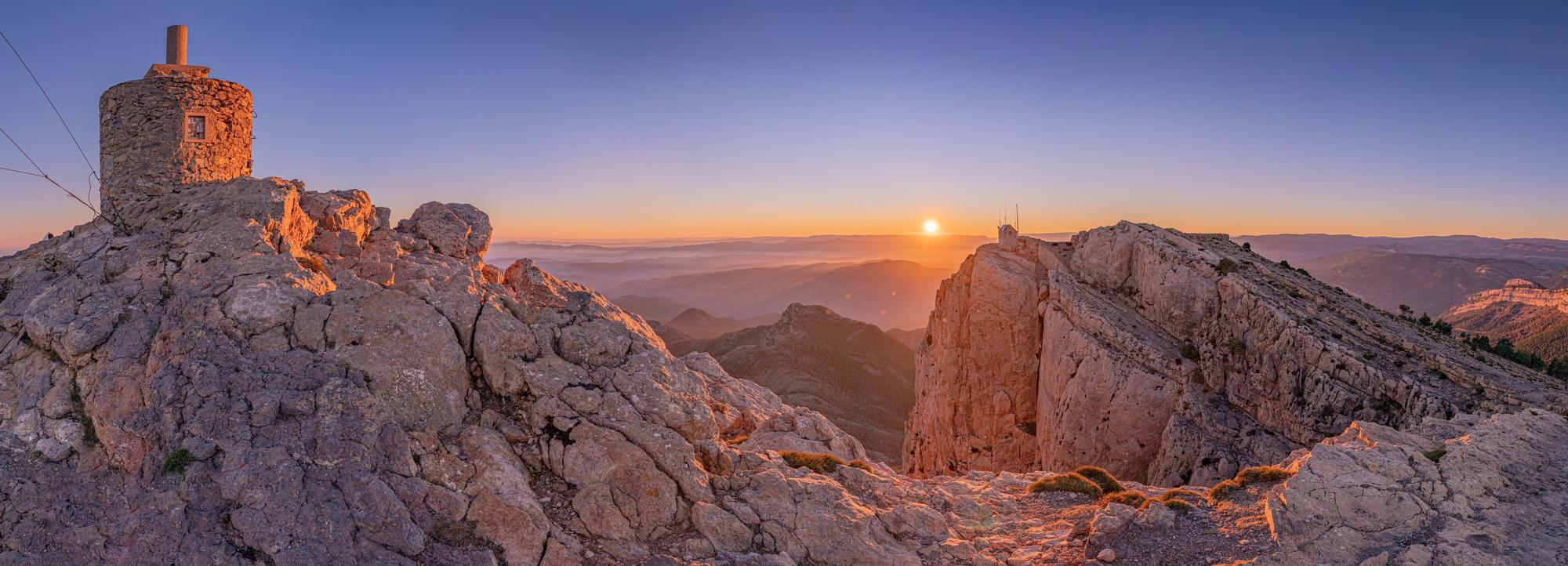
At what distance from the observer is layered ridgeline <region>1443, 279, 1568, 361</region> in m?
112

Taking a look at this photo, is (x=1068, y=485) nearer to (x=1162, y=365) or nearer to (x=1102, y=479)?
(x=1102, y=479)

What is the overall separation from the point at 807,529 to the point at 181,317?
14.9 m

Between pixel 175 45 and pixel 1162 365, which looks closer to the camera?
pixel 175 45

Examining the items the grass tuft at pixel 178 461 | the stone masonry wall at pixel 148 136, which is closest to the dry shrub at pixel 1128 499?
the grass tuft at pixel 178 461

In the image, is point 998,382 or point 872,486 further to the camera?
point 998,382

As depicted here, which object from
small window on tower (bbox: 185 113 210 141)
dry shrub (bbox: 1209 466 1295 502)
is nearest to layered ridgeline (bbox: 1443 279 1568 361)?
dry shrub (bbox: 1209 466 1295 502)

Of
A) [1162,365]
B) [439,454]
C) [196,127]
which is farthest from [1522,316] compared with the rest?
[196,127]

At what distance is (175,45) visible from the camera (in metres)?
20.7

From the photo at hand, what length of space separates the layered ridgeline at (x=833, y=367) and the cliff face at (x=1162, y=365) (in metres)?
32.5

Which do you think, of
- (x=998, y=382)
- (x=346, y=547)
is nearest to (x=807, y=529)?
(x=346, y=547)

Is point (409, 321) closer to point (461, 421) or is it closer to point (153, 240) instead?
point (461, 421)

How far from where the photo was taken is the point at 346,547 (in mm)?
12367

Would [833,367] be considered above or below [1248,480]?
below

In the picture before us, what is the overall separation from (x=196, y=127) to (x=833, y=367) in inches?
3436
